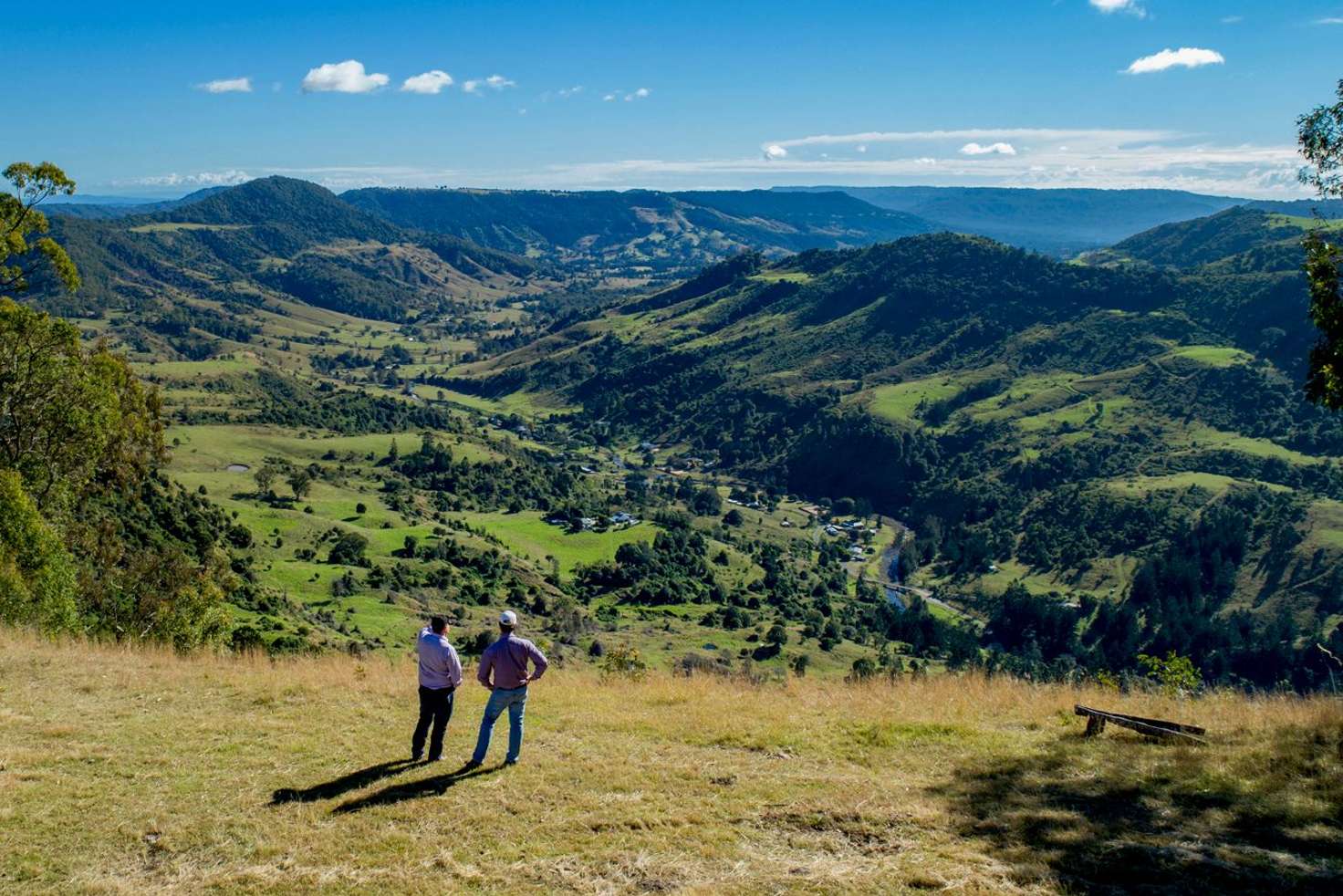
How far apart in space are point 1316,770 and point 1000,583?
6453 inches

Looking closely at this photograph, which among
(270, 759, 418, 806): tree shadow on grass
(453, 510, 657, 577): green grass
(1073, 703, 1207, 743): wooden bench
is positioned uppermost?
(270, 759, 418, 806): tree shadow on grass

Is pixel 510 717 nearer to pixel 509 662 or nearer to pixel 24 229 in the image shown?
pixel 509 662

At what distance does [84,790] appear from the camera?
12.1 metres

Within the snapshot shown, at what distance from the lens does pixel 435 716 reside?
13734mm

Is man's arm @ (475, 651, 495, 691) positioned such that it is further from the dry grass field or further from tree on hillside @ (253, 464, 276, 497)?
tree on hillside @ (253, 464, 276, 497)

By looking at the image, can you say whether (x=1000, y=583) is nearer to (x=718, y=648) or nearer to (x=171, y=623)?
(x=718, y=648)

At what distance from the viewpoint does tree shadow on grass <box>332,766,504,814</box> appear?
11906 millimetres

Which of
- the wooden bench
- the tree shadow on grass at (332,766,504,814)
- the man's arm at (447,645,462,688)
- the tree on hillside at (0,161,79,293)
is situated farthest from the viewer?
the tree on hillside at (0,161,79,293)

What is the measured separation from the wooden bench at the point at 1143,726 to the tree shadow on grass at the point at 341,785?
1182 cm

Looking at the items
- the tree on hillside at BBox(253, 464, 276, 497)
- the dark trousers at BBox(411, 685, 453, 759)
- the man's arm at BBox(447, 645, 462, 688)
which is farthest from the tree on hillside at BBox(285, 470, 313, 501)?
the man's arm at BBox(447, 645, 462, 688)

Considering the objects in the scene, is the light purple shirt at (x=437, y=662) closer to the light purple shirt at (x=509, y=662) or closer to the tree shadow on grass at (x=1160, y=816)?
the light purple shirt at (x=509, y=662)

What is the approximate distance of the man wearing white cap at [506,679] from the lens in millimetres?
13266

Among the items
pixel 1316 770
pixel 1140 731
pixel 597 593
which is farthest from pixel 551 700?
pixel 597 593

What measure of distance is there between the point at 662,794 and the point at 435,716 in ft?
13.2
